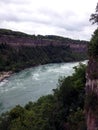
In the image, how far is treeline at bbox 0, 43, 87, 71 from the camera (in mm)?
126750

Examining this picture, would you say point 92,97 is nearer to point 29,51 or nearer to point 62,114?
point 62,114

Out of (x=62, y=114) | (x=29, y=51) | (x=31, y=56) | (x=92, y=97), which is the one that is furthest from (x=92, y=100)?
(x=29, y=51)

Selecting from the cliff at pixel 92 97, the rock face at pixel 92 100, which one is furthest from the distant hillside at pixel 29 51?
the rock face at pixel 92 100

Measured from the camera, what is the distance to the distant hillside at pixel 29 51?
A: 132m

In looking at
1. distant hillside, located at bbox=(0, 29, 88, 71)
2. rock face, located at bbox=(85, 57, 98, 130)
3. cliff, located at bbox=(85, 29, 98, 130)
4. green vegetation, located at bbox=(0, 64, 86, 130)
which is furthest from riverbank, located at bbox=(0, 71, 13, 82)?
rock face, located at bbox=(85, 57, 98, 130)

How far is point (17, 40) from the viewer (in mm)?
157625

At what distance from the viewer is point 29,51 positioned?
159875mm

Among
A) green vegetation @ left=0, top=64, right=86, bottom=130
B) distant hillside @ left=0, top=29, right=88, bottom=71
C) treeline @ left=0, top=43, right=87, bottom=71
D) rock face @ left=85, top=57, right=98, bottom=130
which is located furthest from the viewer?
distant hillside @ left=0, top=29, right=88, bottom=71

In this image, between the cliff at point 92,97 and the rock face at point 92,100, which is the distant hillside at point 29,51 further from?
the rock face at point 92,100

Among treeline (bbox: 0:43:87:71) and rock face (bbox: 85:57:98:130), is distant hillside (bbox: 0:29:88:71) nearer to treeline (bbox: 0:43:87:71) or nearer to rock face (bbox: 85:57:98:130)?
treeline (bbox: 0:43:87:71)

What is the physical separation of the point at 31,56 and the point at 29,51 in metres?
6.96

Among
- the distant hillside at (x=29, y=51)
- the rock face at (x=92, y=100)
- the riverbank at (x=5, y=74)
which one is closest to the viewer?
the rock face at (x=92, y=100)

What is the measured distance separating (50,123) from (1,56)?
339 feet

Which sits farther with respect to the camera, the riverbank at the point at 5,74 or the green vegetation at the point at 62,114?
the riverbank at the point at 5,74
